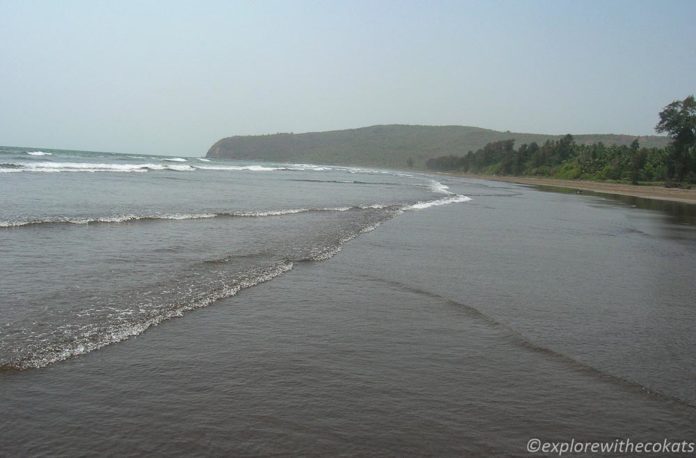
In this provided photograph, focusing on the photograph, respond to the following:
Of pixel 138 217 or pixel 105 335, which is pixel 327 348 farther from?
pixel 138 217

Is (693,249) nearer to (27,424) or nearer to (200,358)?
(200,358)

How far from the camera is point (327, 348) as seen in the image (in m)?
6.54

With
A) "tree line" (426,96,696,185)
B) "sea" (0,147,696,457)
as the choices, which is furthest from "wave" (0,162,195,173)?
"tree line" (426,96,696,185)

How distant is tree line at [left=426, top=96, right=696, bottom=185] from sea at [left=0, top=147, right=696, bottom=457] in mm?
63407

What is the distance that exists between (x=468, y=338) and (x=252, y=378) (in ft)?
9.84

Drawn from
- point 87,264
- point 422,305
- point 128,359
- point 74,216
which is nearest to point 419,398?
point 128,359

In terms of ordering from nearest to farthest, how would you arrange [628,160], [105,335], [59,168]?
[105,335], [59,168], [628,160]

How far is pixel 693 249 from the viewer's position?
1761cm

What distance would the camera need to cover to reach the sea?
4547 millimetres

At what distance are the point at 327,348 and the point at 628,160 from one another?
275 feet

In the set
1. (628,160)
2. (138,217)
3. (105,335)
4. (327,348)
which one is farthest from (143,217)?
(628,160)

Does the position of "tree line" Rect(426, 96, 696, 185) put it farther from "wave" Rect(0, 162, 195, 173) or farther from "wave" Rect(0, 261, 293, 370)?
"wave" Rect(0, 261, 293, 370)

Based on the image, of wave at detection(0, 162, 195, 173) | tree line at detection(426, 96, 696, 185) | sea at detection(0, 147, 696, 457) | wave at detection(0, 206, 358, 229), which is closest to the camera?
sea at detection(0, 147, 696, 457)

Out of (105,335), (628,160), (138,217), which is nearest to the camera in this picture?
(105,335)
